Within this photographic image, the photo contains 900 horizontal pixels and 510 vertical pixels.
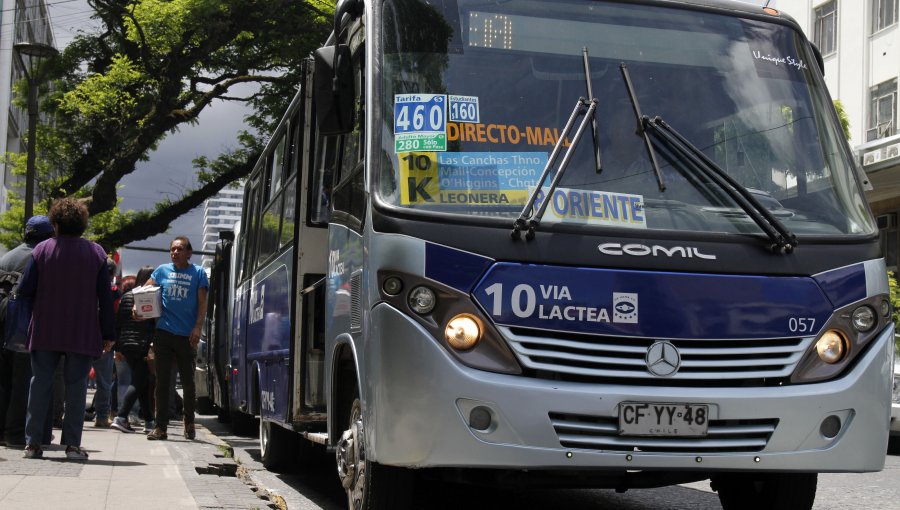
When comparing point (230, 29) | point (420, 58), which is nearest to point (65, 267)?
point (420, 58)

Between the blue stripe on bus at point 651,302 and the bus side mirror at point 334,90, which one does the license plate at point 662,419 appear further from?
the bus side mirror at point 334,90

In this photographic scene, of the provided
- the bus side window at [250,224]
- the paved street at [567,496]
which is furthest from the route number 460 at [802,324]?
the bus side window at [250,224]

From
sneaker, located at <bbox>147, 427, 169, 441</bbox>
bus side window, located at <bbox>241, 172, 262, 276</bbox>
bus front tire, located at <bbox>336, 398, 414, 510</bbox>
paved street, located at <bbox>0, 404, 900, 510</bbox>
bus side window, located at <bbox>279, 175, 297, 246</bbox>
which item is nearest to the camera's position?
bus front tire, located at <bbox>336, 398, 414, 510</bbox>

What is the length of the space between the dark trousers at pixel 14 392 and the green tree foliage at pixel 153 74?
1057 cm

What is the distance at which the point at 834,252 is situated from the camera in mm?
5973

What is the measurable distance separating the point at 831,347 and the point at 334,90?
2.71 meters

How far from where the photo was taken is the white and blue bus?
5.54 meters

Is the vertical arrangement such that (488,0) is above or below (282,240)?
above

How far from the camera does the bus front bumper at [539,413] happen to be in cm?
546

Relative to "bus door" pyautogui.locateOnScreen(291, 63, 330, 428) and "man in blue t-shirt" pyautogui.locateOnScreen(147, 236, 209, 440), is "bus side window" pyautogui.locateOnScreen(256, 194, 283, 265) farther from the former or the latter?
"man in blue t-shirt" pyautogui.locateOnScreen(147, 236, 209, 440)

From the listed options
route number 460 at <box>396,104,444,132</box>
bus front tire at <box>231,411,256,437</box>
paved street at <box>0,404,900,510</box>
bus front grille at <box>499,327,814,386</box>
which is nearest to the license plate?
bus front grille at <box>499,327,814,386</box>

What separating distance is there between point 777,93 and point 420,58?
188 cm

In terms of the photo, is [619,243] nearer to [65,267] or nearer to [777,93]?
[777,93]

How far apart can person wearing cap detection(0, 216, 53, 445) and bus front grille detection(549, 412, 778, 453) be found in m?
5.82
